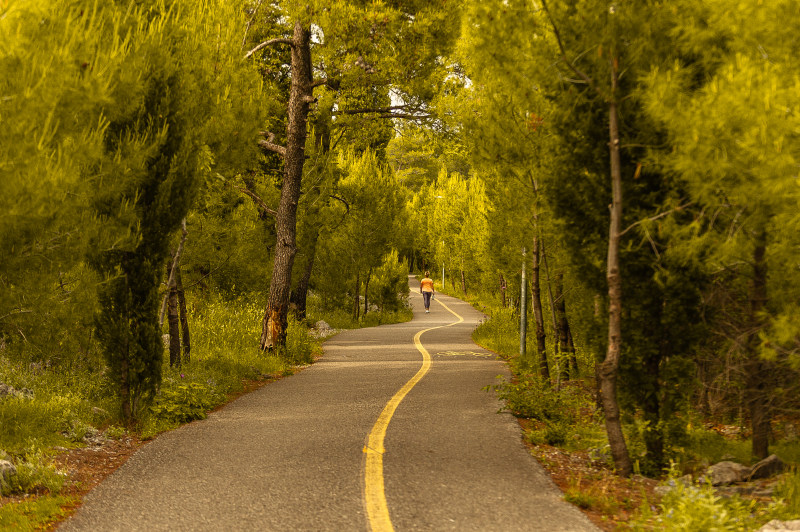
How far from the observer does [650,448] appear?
6562 millimetres

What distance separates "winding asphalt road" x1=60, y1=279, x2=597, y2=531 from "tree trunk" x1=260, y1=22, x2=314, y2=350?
441 centimetres

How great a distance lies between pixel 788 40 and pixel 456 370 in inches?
399

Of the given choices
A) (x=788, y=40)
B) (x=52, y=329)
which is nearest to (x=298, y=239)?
(x=52, y=329)

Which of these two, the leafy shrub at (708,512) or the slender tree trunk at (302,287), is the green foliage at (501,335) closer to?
the slender tree trunk at (302,287)

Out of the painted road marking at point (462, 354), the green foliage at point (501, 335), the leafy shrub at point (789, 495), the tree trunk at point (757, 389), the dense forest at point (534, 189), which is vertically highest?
the dense forest at point (534, 189)

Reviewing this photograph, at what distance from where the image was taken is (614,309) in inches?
242

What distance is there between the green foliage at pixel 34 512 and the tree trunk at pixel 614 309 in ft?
15.7

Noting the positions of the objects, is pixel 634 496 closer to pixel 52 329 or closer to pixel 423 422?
pixel 423 422

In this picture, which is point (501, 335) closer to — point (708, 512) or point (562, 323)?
point (562, 323)

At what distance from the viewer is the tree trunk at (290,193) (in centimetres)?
1557

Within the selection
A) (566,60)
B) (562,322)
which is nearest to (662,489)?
(566,60)

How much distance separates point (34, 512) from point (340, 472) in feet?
8.28

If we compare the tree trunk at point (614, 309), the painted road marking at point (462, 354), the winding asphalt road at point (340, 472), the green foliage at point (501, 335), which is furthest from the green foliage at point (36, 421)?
the green foliage at point (501, 335)

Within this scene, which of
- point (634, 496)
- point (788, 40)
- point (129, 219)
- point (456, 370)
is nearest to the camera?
point (788, 40)
